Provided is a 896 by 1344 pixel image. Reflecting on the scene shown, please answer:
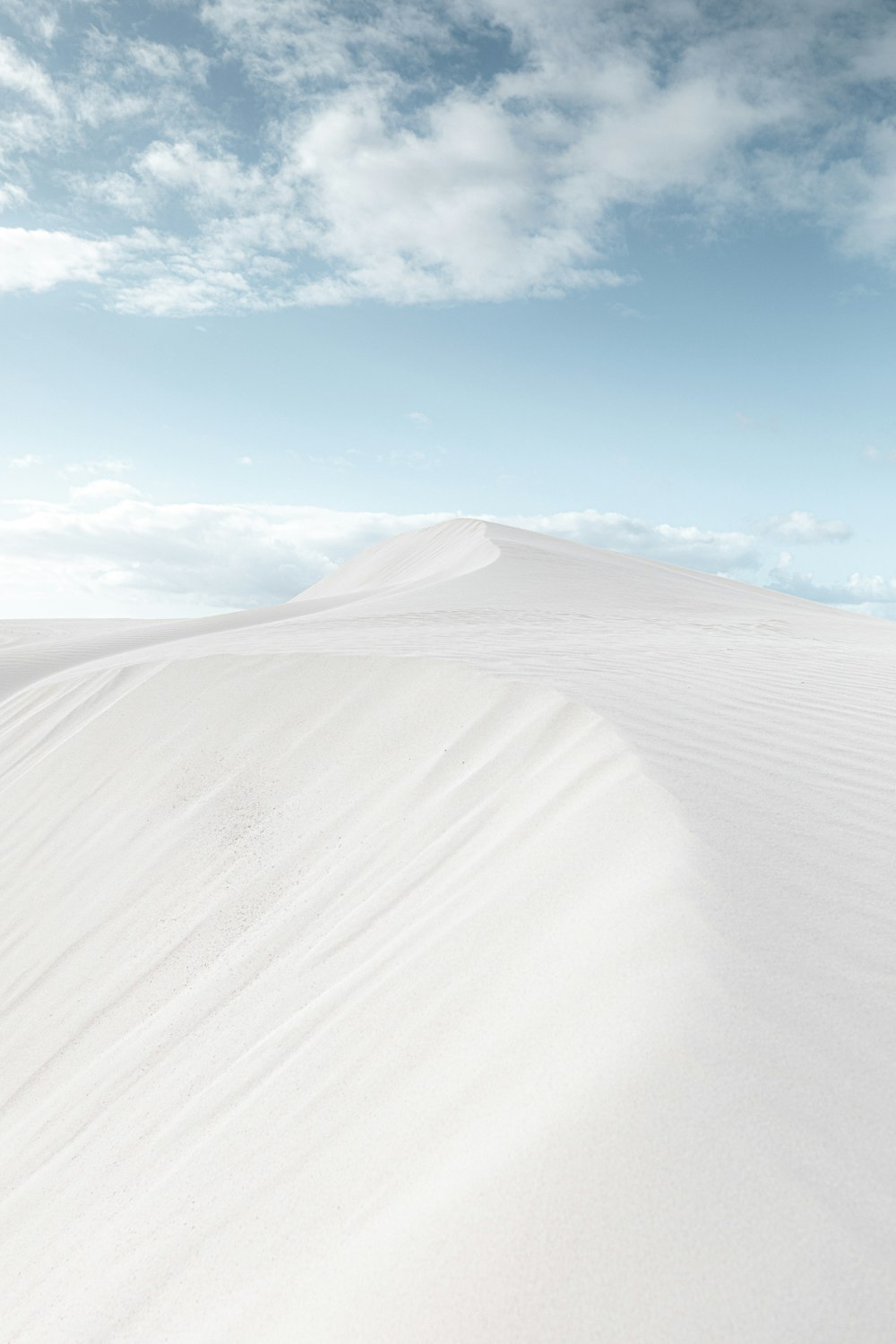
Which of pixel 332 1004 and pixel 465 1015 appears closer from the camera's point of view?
pixel 465 1015

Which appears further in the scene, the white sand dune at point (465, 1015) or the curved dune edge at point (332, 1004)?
the curved dune edge at point (332, 1004)

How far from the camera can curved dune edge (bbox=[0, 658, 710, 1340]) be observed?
205 centimetres

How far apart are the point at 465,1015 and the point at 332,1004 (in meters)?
0.67

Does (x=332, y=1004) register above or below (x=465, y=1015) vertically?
below

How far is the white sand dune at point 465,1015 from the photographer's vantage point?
1729 mm

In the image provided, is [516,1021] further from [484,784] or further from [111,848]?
[111,848]

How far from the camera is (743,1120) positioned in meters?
1.86

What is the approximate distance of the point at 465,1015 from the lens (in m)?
2.59

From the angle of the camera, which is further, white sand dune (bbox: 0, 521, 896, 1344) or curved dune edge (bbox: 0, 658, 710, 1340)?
curved dune edge (bbox: 0, 658, 710, 1340)

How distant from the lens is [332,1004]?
10.1 ft

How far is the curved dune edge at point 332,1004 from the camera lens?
6.74ft

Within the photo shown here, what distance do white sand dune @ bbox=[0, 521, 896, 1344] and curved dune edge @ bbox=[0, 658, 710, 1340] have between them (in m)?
0.01

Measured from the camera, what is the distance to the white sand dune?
173 cm

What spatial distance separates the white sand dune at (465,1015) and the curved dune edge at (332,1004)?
1 centimetres
